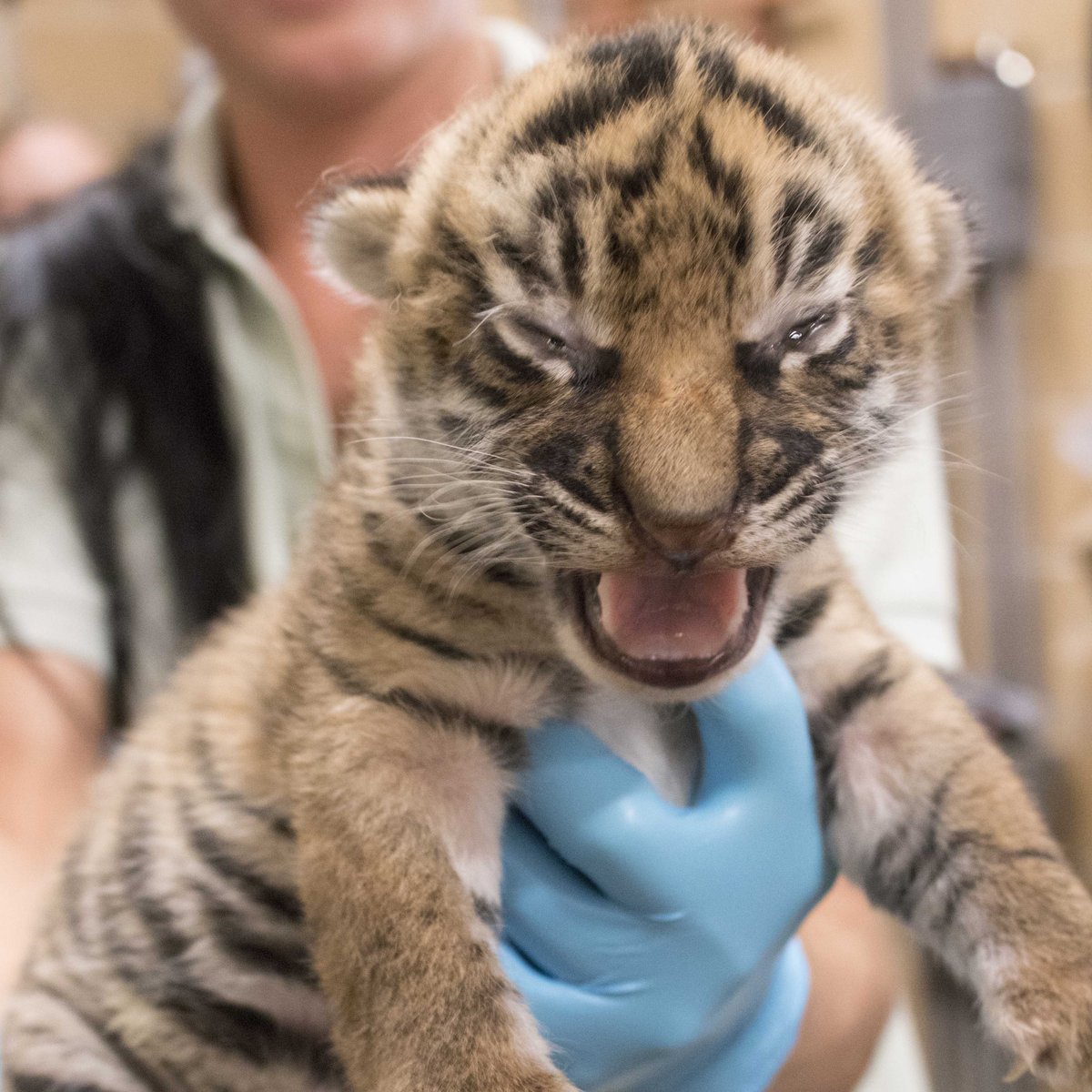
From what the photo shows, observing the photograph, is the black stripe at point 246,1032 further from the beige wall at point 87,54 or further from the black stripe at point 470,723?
the beige wall at point 87,54

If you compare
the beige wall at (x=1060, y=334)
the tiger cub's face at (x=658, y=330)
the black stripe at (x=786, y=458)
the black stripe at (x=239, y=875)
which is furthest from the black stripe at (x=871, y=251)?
the beige wall at (x=1060, y=334)

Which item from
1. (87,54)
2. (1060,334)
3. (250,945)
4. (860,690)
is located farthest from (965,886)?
(87,54)

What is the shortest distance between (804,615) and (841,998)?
447 mm

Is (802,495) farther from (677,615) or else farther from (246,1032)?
(246,1032)

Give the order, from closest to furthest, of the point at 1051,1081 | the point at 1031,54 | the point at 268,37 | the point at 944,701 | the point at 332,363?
the point at 1051,1081, the point at 944,701, the point at 268,37, the point at 332,363, the point at 1031,54

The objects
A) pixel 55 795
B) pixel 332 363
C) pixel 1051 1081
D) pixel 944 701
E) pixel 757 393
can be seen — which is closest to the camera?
pixel 757 393

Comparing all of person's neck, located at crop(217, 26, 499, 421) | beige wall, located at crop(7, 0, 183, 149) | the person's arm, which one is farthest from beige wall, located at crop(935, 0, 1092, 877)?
beige wall, located at crop(7, 0, 183, 149)

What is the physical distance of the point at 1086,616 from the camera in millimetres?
1935

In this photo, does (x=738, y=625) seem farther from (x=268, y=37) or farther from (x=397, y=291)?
(x=268, y=37)

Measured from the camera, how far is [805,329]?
2.05ft

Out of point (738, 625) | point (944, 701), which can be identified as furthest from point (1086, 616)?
point (738, 625)

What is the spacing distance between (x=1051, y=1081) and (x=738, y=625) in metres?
A: 0.35

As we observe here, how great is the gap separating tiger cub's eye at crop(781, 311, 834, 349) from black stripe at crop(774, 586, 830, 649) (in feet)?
0.83

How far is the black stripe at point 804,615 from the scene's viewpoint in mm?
829
